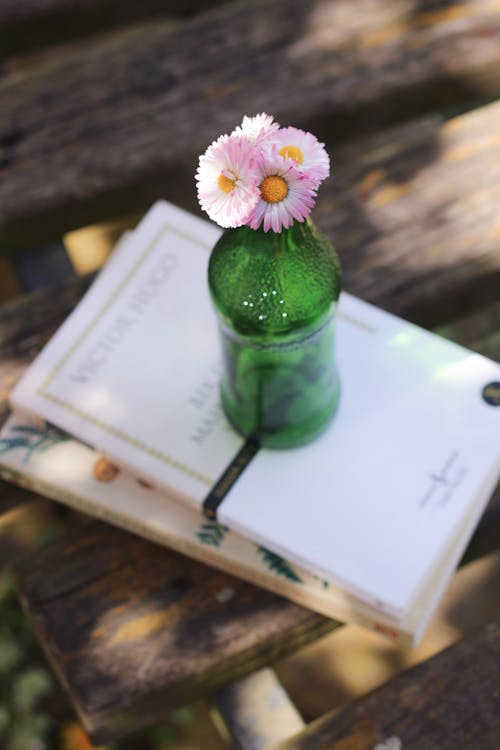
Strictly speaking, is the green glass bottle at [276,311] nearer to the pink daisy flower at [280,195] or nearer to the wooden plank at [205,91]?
the pink daisy flower at [280,195]

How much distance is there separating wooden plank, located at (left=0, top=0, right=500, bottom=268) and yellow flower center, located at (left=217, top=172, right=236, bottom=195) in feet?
1.71

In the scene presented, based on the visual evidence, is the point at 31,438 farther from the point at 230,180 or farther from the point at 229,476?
the point at 230,180

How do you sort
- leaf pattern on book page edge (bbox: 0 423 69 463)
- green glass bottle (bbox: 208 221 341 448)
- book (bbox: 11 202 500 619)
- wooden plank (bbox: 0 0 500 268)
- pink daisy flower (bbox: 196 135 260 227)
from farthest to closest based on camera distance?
1. wooden plank (bbox: 0 0 500 268)
2. leaf pattern on book page edge (bbox: 0 423 69 463)
3. book (bbox: 11 202 500 619)
4. green glass bottle (bbox: 208 221 341 448)
5. pink daisy flower (bbox: 196 135 260 227)

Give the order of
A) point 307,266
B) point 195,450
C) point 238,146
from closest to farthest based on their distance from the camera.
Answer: point 238,146 → point 307,266 → point 195,450

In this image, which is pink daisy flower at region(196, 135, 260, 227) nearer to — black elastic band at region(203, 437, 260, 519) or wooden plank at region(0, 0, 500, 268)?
black elastic band at region(203, 437, 260, 519)

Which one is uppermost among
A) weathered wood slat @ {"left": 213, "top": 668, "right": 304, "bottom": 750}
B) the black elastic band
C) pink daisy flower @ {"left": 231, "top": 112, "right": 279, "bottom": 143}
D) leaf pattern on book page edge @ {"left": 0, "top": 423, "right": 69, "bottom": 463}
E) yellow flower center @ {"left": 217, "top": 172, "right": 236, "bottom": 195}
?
pink daisy flower @ {"left": 231, "top": 112, "right": 279, "bottom": 143}

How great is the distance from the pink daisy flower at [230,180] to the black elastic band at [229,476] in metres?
0.37

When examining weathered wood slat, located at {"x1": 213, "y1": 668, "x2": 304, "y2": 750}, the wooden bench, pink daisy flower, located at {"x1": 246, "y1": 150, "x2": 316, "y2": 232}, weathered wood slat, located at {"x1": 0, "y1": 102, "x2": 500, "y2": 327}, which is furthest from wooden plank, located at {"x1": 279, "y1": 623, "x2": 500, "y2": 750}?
pink daisy flower, located at {"x1": 246, "y1": 150, "x2": 316, "y2": 232}

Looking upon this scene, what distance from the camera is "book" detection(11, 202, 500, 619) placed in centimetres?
95

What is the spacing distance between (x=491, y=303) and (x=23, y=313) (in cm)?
59

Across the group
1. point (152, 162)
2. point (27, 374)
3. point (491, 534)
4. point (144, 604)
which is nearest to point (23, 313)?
point (27, 374)

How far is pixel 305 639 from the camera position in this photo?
1.02 meters

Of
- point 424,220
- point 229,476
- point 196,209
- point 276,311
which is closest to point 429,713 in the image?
point 229,476

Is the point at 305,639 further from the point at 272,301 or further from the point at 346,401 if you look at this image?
the point at 272,301
